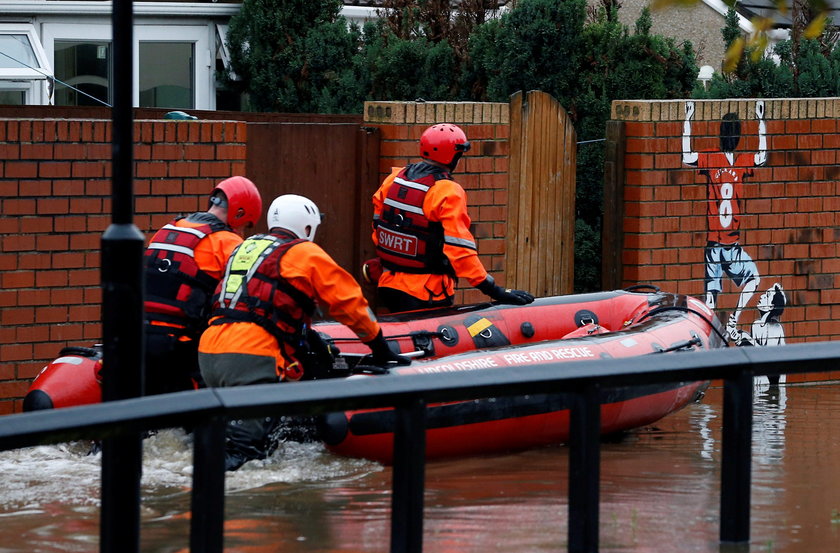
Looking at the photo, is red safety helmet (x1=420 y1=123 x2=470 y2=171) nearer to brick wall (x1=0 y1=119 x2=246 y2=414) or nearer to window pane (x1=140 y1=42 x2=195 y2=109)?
brick wall (x1=0 y1=119 x2=246 y2=414)

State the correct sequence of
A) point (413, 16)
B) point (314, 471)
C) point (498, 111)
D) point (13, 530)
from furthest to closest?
point (413, 16)
point (498, 111)
point (314, 471)
point (13, 530)

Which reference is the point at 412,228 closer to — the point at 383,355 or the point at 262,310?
the point at 383,355

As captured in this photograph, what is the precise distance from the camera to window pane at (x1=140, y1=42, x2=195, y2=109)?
16.6 metres

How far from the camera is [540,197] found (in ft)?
31.3

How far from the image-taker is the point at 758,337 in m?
9.80

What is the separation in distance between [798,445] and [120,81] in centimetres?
466

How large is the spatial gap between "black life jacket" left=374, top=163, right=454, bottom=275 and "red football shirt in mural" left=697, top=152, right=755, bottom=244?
2.43 meters

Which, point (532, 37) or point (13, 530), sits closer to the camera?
point (13, 530)

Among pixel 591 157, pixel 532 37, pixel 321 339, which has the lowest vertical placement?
pixel 321 339

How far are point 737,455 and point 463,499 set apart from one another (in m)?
1.64

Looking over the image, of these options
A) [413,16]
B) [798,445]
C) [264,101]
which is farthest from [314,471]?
[264,101]

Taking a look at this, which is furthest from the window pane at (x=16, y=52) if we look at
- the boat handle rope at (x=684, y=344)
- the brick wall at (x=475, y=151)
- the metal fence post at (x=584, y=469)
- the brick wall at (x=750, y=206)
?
the metal fence post at (x=584, y=469)

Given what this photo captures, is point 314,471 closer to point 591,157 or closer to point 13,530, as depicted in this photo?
point 13,530

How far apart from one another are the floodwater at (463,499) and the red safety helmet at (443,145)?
6.43 ft
